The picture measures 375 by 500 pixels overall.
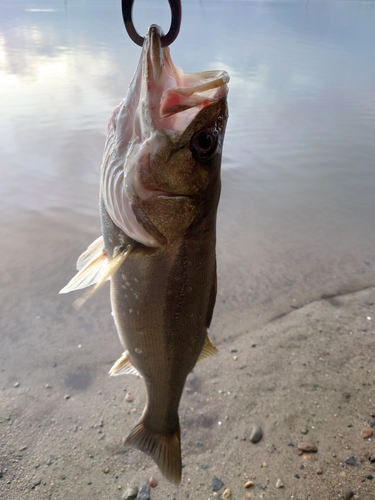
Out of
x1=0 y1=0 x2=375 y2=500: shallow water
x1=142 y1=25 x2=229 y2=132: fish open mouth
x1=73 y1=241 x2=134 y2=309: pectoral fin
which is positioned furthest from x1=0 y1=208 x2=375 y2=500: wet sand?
x1=142 y1=25 x2=229 y2=132: fish open mouth

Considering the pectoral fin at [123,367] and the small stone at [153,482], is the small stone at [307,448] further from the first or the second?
the pectoral fin at [123,367]

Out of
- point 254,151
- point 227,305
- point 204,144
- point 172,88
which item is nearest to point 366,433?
point 227,305

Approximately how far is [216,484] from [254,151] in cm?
620

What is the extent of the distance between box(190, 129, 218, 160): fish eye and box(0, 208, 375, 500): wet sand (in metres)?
2.11

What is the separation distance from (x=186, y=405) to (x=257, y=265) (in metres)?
2.15

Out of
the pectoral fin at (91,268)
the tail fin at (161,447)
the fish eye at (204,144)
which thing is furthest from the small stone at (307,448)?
the fish eye at (204,144)

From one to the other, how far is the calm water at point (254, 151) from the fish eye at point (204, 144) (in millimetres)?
2881

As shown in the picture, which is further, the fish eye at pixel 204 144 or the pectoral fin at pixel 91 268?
the pectoral fin at pixel 91 268

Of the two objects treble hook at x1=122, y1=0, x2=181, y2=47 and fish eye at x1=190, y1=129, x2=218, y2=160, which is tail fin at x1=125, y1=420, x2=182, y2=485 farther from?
treble hook at x1=122, y1=0, x2=181, y2=47

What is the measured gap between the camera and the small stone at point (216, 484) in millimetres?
2645

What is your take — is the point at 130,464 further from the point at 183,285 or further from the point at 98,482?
the point at 183,285

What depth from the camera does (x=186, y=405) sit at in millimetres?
3188

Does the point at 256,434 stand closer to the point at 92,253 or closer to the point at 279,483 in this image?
the point at 279,483

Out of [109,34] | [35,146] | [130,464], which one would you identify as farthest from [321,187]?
[109,34]
